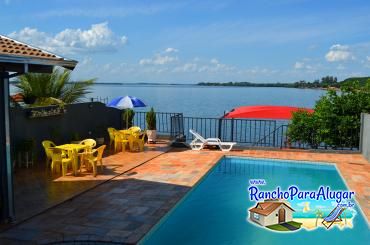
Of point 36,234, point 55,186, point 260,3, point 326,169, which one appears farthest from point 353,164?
point 36,234

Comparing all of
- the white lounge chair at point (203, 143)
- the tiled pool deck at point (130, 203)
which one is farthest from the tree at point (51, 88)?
the white lounge chair at point (203, 143)

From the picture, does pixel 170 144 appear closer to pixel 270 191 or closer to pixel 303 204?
pixel 270 191

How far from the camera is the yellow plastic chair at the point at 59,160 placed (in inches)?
338

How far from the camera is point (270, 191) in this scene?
332 inches

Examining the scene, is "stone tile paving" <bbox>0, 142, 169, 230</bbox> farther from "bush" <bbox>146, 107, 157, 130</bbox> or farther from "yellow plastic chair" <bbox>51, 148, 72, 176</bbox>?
"bush" <bbox>146, 107, 157, 130</bbox>

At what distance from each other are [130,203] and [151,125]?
7.00m

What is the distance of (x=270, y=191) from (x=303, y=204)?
0.96 metres

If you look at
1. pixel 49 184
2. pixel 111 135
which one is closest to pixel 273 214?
pixel 49 184

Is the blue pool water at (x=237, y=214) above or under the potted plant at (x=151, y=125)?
under

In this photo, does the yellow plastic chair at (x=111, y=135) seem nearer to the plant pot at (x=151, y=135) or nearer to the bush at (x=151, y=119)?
the plant pot at (x=151, y=135)

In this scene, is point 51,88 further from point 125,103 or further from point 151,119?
point 151,119

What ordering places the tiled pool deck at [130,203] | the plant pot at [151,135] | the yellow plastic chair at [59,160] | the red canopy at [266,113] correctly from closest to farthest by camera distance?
the tiled pool deck at [130,203], the yellow plastic chair at [59,160], the red canopy at [266,113], the plant pot at [151,135]

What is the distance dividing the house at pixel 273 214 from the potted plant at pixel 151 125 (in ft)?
23.6

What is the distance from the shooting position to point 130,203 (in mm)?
6844
